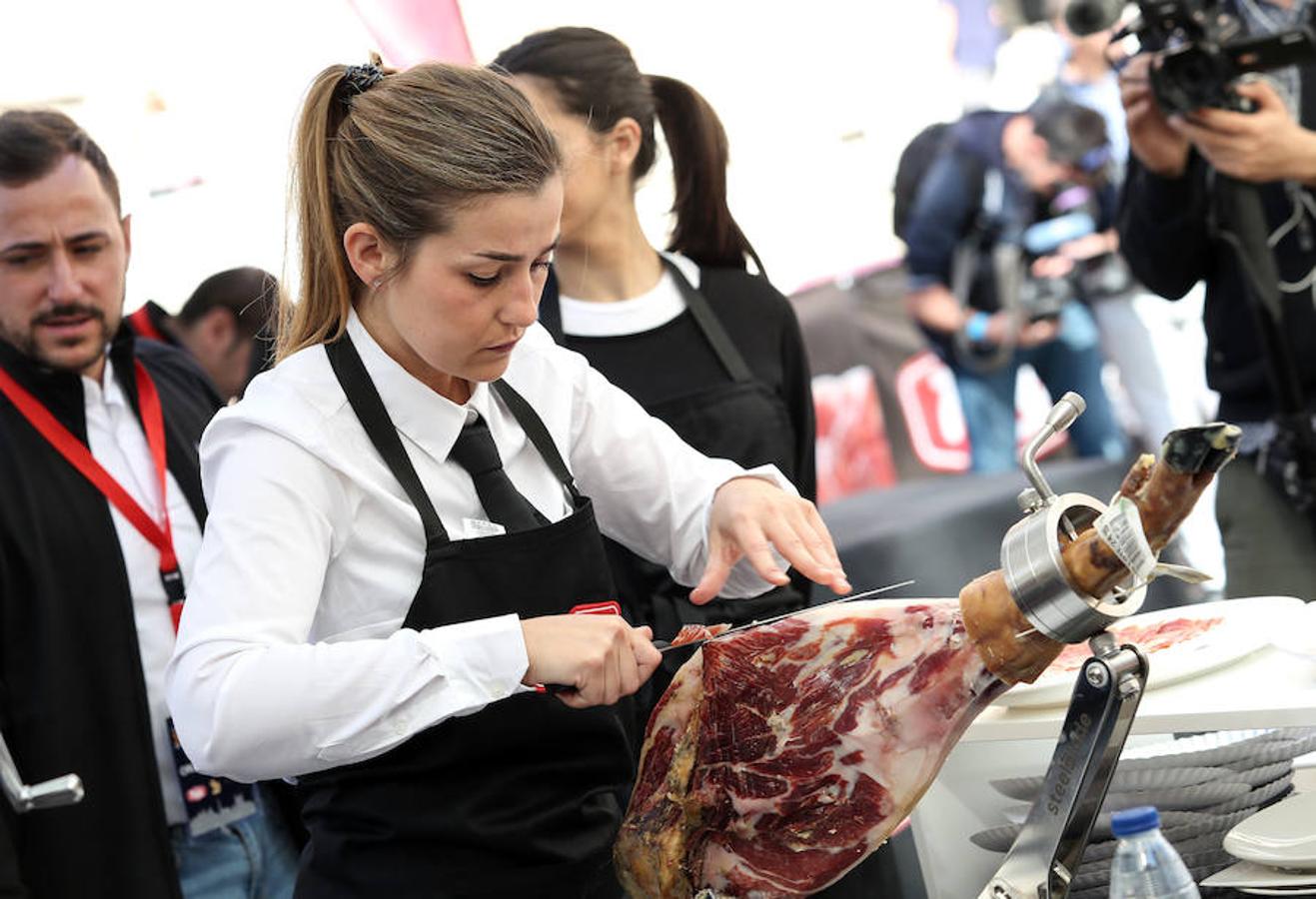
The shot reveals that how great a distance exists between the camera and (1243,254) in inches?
107

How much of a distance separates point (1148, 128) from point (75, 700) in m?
2.11

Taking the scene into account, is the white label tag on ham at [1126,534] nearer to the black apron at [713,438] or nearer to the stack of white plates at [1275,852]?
the stack of white plates at [1275,852]

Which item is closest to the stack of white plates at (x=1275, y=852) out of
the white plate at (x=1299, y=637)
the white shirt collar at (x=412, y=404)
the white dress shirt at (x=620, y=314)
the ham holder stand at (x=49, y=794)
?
the white plate at (x=1299, y=637)

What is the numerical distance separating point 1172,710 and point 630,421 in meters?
0.74

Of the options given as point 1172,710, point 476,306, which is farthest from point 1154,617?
point 476,306

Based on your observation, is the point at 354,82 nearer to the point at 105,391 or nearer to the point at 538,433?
the point at 538,433

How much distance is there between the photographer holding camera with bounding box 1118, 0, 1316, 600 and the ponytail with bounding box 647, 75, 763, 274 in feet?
2.51

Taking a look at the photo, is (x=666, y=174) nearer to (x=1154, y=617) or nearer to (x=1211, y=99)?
(x=1211, y=99)

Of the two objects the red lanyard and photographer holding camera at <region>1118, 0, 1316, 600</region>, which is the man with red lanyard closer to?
the red lanyard

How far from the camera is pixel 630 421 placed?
74.5 inches

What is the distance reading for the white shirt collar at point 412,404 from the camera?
5.36 ft

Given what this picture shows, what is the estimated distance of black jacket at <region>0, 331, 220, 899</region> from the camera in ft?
7.70

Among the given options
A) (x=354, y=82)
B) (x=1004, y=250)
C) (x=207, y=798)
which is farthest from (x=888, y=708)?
(x=1004, y=250)

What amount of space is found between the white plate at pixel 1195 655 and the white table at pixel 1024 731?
0.04 feet
